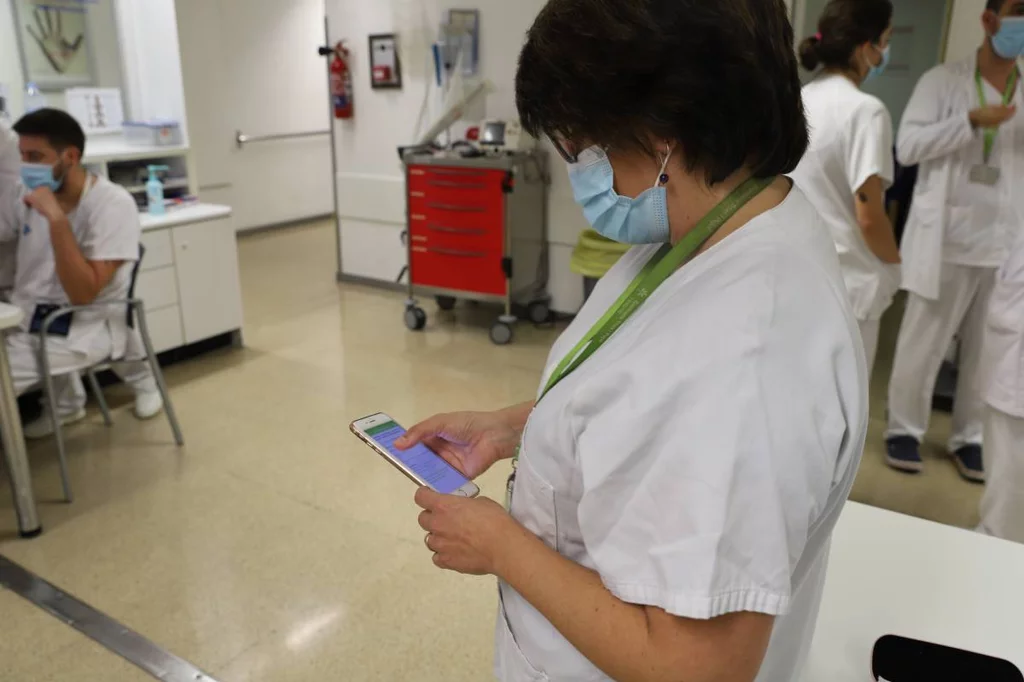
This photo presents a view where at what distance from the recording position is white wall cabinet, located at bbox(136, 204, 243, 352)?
3729 mm

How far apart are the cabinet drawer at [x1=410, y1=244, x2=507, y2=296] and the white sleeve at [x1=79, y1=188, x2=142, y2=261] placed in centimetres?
191

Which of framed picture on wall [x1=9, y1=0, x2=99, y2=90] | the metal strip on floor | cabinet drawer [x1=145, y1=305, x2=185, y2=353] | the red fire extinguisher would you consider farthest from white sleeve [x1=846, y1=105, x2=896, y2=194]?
framed picture on wall [x1=9, y1=0, x2=99, y2=90]

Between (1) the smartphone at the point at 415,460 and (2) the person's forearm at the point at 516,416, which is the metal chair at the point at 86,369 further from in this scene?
(2) the person's forearm at the point at 516,416

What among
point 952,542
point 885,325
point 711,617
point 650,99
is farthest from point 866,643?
point 885,325

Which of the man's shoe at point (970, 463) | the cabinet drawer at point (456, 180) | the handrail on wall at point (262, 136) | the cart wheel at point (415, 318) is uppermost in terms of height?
the handrail on wall at point (262, 136)

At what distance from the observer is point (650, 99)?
2.40ft

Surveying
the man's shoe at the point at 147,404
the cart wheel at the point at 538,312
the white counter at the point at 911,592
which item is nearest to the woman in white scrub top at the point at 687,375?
the white counter at the point at 911,592

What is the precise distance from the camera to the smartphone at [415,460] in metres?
1.12

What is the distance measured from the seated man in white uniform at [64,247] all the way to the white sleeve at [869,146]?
2.50 meters

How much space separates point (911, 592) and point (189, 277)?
3.54 metres

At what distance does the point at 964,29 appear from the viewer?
3283 millimetres

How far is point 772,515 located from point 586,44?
0.46 metres

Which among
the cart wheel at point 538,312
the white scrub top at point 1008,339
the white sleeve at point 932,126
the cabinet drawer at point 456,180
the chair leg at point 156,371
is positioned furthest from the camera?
the cart wheel at point 538,312

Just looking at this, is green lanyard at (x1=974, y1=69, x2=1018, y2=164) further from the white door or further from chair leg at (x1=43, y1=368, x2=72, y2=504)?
the white door
